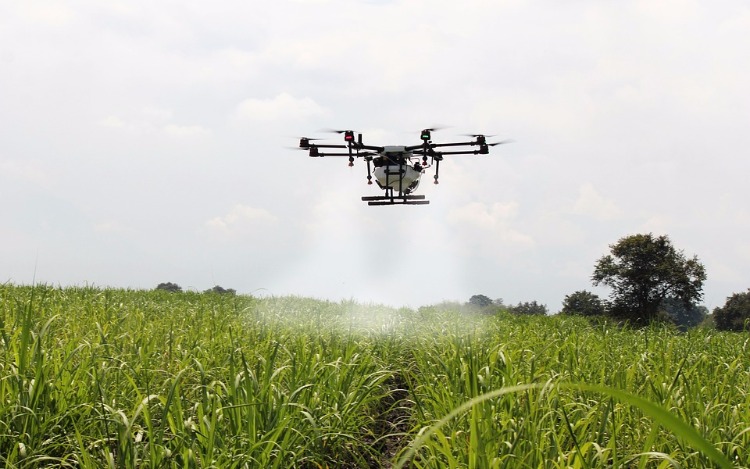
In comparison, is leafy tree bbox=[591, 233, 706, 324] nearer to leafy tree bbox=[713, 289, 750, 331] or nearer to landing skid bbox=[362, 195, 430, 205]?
leafy tree bbox=[713, 289, 750, 331]

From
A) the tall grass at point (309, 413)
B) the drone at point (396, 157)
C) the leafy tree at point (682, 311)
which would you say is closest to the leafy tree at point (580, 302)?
the leafy tree at point (682, 311)

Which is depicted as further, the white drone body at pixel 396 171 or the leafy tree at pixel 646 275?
the leafy tree at pixel 646 275

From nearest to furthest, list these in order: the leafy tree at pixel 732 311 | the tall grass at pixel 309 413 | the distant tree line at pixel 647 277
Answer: the tall grass at pixel 309 413, the distant tree line at pixel 647 277, the leafy tree at pixel 732 311

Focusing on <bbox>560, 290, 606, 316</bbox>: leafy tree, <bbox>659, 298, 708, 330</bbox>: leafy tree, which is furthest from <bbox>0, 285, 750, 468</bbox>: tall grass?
<bbox>560, 290, 606, 316</bbox>: leafy tree

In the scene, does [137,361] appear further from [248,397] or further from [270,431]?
[270,431]

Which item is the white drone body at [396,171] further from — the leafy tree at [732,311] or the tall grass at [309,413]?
the leafy tree at [732,311]

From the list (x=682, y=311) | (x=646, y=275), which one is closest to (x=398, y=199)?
(x=646, y=275)
